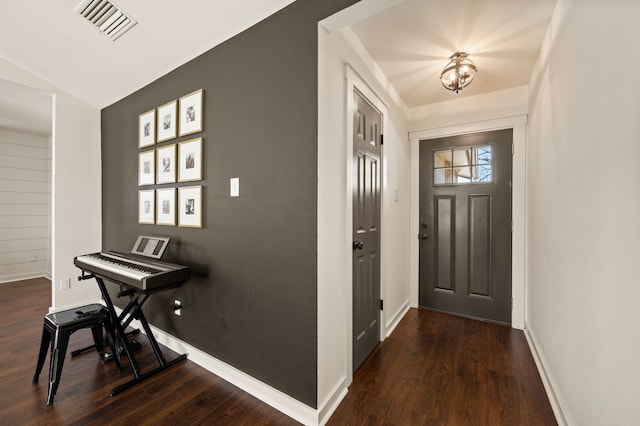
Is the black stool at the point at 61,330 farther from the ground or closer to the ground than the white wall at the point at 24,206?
closer to the ground

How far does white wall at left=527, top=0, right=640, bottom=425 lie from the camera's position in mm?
923

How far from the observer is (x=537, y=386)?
1879mm

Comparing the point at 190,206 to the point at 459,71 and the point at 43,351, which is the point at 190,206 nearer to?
the point at 43,351

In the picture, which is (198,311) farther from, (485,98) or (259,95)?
(485,98)

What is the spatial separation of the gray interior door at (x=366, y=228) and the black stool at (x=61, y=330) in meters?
1.88

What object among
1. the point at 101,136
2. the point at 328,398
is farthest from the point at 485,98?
the point at 101,136

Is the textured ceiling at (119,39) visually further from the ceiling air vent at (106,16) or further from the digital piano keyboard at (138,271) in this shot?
the digital piano keyboard at (138,271)

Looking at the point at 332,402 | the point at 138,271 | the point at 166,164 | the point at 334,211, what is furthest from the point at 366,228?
the point at 166,164

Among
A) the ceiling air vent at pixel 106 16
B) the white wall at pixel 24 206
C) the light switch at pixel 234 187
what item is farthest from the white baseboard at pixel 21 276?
the light switch at pixel 234 187

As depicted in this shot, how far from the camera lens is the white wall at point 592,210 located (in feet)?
3.03

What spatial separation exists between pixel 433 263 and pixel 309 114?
99.0 inches

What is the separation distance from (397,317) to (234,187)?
2246 millimetres

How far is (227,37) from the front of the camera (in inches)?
78.0

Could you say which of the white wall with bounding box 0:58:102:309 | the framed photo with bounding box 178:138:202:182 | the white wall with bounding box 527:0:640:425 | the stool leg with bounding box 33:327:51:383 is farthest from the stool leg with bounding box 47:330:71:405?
the white wall with bounding box 527:0:640:425
